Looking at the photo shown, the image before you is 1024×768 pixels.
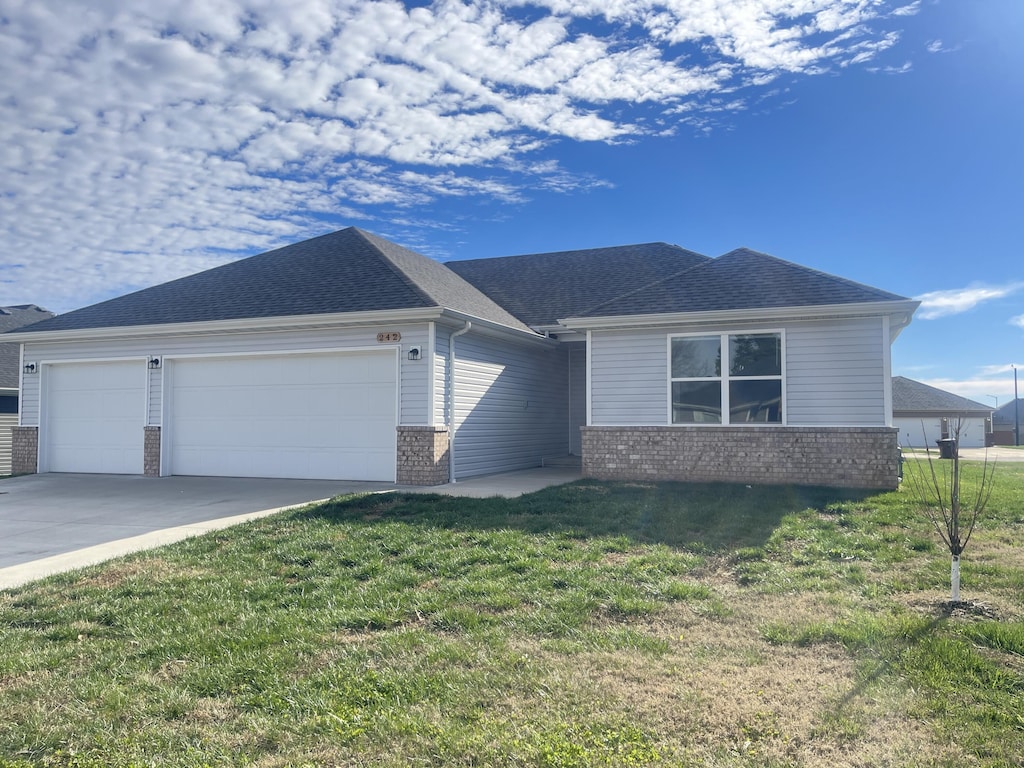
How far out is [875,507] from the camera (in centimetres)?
972

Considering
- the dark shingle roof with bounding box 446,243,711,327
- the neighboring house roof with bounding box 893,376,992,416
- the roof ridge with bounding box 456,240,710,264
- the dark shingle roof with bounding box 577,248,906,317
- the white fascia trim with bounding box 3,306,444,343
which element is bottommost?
the neighboring house roof with bounding box 893,376,992,416

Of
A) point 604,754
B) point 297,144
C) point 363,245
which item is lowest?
point 604,754

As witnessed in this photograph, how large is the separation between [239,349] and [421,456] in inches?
180

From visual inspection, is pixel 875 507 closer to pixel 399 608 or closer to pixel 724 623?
pixel 724 623

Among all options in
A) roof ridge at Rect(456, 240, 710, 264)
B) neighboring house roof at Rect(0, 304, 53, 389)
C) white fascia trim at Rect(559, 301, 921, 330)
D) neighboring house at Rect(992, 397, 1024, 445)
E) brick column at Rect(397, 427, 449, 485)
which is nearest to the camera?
white fascia trim at Rect(559, 301, 921, 330)

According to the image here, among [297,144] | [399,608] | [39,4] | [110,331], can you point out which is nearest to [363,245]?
[297,144]

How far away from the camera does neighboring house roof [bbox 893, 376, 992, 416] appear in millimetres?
43906

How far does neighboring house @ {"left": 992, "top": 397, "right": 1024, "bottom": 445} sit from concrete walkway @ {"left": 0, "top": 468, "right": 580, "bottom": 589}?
47.1m

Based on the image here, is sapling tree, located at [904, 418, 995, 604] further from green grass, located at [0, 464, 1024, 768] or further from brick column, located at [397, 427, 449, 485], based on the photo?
brick column, located at [397, 427, 449, 485]

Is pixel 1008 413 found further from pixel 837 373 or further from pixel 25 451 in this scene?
pixel 25 451

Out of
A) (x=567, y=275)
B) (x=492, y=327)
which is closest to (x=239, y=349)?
(x=492, y=327)

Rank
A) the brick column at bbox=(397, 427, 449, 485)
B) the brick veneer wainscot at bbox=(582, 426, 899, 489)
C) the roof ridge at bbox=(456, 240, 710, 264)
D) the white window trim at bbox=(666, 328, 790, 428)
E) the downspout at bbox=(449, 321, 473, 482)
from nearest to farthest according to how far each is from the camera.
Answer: the brick veneer wainscot at bbox=(582, 426, 899, 489)
the white window trim at bbox=(666, 328, 790, 428)
the brick column at bbox=(397, 427, 449, 485)
the downspout at bbox=(449, 321, 473, 482)
the roof ridge at bbox=(456, 240, 710, 264)

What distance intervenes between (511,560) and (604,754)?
3631 millimetres

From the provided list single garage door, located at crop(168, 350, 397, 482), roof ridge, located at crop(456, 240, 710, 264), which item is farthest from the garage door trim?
roof ridge, located at crop(456, 240, 710, 264)
